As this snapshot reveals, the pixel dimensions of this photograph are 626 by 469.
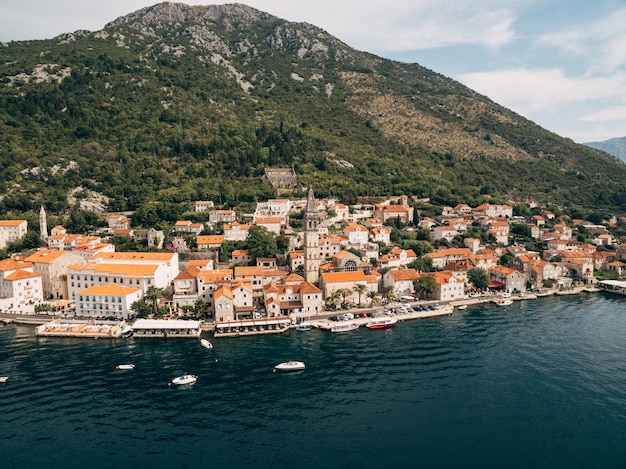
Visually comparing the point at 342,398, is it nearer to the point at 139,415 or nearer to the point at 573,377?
the point at 139,415

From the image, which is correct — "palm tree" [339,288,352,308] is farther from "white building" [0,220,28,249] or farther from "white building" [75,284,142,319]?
"white building" [0,220,28,249]

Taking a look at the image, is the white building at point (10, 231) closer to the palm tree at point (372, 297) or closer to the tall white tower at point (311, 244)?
the tall white tower at point (311, 244)

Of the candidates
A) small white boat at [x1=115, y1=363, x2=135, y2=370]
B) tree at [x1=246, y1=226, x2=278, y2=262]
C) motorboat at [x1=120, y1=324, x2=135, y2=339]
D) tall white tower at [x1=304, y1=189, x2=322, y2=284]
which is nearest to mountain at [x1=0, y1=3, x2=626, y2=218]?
tree at [x1=246, y1=226, x2=278, y2=262]

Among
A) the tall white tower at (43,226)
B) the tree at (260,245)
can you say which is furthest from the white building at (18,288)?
the tree at (260,245)

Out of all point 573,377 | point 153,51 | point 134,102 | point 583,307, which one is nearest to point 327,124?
point 134,102

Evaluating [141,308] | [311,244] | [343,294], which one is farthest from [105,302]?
[343,294]

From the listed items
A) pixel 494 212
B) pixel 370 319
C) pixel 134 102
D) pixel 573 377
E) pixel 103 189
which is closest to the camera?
pixel 573 377

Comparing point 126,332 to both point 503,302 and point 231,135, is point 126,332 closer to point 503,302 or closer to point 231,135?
point 503,302
